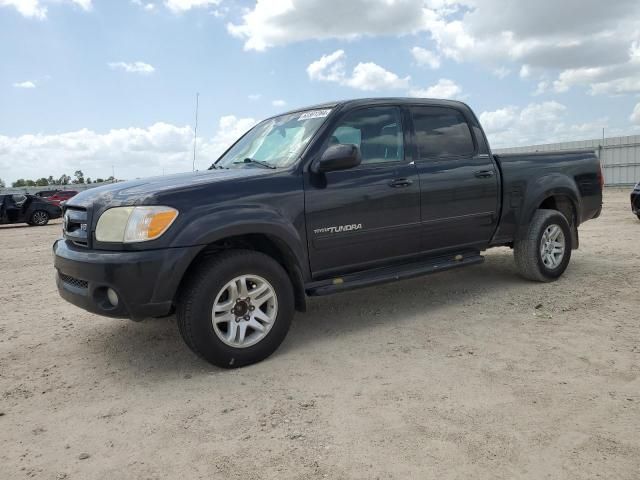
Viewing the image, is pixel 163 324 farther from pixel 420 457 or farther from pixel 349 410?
pixel 420 457

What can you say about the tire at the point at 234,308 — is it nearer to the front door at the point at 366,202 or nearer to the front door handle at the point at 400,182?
the front door at the point at 366,202

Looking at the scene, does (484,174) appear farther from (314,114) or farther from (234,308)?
(234,308)

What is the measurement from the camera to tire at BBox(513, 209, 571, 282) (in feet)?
18.4

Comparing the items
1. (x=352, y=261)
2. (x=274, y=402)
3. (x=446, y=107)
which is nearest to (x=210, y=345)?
(x=274, y=402)

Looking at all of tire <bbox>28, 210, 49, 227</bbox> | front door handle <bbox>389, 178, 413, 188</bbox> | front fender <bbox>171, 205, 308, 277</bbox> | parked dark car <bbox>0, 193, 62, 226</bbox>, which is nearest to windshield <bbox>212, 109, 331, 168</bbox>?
front fender <bbox>171, 205, 308, 277</bbox>

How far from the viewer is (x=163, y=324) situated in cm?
480

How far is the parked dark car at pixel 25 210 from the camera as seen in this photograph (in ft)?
65.1

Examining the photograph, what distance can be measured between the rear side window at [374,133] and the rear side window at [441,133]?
24cm

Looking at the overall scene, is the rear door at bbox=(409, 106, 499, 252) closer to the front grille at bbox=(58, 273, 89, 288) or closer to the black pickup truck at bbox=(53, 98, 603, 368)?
the black pickup truck at bbox=(53, 98, 603, 368)

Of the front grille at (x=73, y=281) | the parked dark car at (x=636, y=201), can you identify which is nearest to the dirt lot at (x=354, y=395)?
the front grille at (x=73, y=281)

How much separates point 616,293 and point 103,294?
15.4 feet

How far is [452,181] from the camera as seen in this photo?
4902mm

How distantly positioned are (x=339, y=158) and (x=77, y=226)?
1.96 m

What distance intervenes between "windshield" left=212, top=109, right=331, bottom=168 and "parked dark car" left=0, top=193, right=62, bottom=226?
59.1ft
